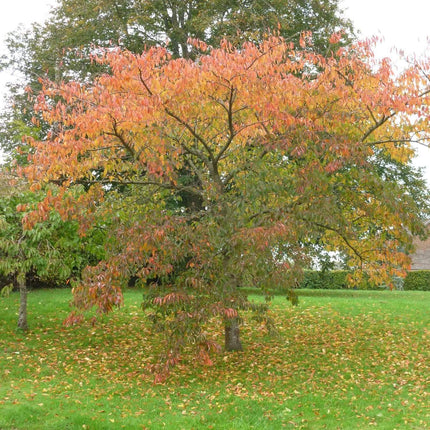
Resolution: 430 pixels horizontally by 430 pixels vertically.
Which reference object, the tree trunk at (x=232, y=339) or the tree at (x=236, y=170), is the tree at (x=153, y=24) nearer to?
the tree at (x=236, y=170)

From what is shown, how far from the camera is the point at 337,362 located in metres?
8.70

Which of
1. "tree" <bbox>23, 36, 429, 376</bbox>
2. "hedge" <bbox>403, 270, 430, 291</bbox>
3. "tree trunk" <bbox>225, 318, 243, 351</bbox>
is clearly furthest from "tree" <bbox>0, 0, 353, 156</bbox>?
"hedge" <bbox>403, 270, 430, 291</bbox>

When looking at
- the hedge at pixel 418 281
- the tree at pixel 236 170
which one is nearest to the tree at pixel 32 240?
the tree at pixel 236 170

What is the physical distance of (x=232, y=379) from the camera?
7914 mm

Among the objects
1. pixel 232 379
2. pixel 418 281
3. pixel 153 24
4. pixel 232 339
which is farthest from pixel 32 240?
pixel 418 281

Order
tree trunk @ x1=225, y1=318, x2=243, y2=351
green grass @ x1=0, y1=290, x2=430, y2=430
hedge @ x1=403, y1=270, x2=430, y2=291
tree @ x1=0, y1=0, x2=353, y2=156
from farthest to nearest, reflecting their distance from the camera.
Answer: hedge @ x1=403, y1=270, x2=430, y2=291
tree @ x1=0, y1=0, x2=353, y2=156
tree trunk @ x1=225, y1=318, x2=243, y2=351
green grass @ x1=0, y1=290, x2=430, y2=430

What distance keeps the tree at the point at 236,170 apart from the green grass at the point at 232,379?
88 centimetres

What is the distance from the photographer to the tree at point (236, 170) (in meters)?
7.04

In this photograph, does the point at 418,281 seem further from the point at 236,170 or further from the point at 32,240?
the point at 32,240

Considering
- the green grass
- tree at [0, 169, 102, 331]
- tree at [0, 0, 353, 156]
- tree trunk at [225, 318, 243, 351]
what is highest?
tree at [0, 0, 353, 156]

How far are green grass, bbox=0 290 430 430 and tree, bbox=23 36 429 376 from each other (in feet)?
2.90

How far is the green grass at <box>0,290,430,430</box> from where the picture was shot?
6.25 metres

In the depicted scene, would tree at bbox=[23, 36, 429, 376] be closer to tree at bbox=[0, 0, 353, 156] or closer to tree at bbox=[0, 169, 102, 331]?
tree at bbox=[0, 169, 102, 331]

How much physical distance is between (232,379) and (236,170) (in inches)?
126
